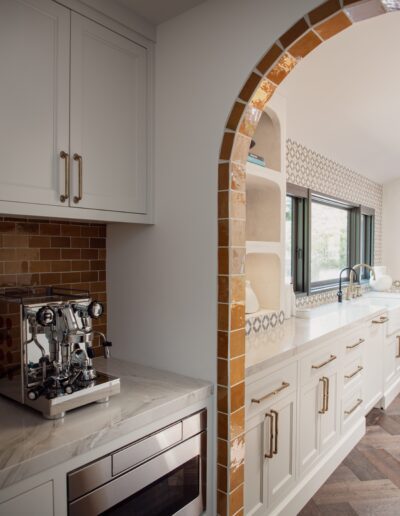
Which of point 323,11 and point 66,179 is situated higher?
point 323,11

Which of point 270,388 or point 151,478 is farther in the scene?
point 270,388

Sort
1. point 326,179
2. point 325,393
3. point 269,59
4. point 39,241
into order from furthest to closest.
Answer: point 326,179
point 325,393
point 39,241
point 269,59

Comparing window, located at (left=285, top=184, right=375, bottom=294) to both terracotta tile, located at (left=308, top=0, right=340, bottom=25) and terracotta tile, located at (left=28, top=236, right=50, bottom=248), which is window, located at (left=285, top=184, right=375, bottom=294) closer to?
terracotta tile, located at (left=308, top=0, right=340, bottom=25)

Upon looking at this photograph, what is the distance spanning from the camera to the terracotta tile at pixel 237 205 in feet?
4.96

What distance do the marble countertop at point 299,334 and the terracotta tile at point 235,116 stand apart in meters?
0.96

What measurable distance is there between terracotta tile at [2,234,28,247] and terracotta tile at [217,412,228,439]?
1.04 m

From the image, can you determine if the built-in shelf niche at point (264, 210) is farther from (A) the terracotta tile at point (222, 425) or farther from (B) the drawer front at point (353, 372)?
(A) the terracotta tile at point (222, 425)

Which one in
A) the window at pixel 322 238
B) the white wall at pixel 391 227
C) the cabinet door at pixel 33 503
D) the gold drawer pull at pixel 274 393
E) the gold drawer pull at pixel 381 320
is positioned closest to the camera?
the cabinet door at pixel 33 503

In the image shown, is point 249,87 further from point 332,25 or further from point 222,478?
point 222,478

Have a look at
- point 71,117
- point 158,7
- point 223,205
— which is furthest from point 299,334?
point 158,7

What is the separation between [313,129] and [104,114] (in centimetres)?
212

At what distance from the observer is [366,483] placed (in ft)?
8.04

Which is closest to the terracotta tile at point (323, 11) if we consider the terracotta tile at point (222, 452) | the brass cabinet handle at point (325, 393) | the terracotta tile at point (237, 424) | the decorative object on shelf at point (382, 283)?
the terracotta tile at point (237, 424)

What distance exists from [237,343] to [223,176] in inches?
25.1
